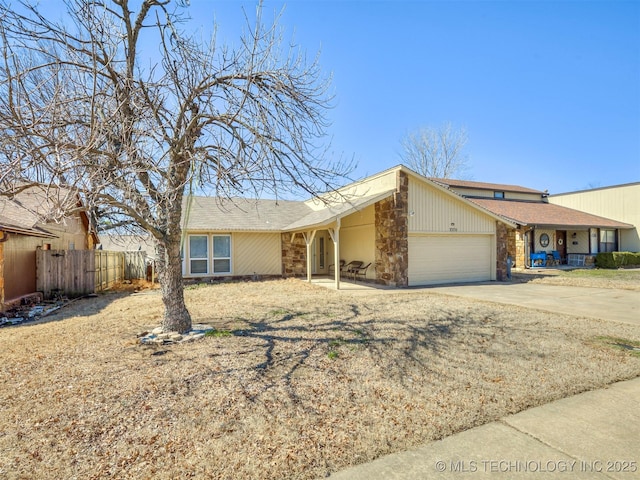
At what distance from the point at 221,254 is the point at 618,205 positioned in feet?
90.0

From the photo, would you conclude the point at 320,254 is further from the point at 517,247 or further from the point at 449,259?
the point at 517,247

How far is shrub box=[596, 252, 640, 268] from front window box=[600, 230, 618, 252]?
1.97 m

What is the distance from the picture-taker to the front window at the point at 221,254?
15.7 meters

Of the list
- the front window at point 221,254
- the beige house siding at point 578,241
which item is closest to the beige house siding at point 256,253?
the front window at point 221,254

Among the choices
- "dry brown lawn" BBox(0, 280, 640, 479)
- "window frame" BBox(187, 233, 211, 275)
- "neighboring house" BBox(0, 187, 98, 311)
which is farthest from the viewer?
"window frame" BBox(187, 233, 211, 275)

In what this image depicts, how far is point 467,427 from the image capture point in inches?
121

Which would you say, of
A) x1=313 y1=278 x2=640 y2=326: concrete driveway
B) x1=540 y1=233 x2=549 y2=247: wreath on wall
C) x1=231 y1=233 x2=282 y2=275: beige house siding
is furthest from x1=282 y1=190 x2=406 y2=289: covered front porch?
x1=540 y1=233 x2=549 y2=247: wreath on wall

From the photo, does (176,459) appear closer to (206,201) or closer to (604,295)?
(604,295)

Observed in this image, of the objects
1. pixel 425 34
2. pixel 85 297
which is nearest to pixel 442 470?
pixel 425 34

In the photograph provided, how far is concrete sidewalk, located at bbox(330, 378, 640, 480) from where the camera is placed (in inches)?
96.7

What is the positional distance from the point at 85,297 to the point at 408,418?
485 inches

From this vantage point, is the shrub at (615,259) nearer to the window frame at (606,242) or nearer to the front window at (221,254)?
the window frame at (606,242)

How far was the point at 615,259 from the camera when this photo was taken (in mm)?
20828

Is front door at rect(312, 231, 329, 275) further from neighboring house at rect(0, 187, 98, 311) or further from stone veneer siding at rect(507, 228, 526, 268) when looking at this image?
stone veneer siding at rect(507, 228, 526, 268)
